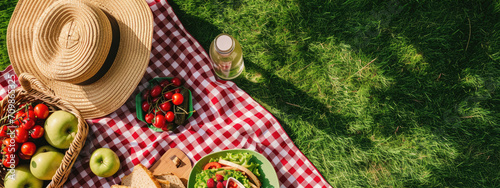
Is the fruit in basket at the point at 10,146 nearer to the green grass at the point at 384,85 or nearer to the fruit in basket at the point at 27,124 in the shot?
the fruit in basket at the point at 27,124

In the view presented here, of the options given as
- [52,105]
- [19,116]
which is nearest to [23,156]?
[19,116]

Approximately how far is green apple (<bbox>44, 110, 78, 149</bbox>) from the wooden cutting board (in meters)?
0.80

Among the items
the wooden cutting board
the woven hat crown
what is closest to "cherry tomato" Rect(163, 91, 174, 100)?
the wooden cutting board

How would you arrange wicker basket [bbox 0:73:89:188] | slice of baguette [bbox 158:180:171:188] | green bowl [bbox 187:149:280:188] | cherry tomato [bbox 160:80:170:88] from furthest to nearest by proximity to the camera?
cherry tomato [bbox 160:80:170:88] → green bowl [bbox 187:149:280:188] → slice of baguette [bbox 158:180:171:188] → wicker basket [bbox 0:73:89:188]

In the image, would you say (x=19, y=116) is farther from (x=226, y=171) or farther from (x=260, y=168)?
(x=260, y=168)

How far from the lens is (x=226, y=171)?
2.57 metres

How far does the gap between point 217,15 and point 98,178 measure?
2102 millimetres

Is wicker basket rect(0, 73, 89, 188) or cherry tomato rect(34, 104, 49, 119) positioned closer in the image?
wicker basket rect(0, 73, 89, 188)

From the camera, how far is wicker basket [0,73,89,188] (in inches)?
96.3

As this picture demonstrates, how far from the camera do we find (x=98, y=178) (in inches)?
114

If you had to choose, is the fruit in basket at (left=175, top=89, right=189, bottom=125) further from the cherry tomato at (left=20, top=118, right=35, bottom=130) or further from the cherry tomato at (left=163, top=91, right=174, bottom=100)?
the cherry tomato at (left=20, top=118, right=35, bottom=130)

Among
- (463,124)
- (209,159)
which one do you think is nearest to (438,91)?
(463,124)

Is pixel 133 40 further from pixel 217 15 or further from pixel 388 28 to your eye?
pixel 388 28

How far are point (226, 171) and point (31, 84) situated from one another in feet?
6.03
